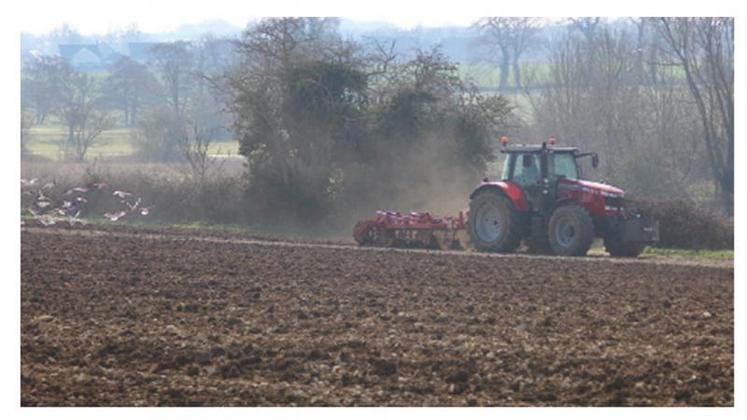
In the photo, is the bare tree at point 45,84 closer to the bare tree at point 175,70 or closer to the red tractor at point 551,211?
the bare tree at point 175,70

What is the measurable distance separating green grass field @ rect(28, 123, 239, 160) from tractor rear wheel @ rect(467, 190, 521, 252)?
17.4 metres

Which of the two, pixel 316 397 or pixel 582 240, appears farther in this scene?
pixel 582 240

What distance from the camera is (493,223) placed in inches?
894

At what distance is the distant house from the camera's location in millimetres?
43844

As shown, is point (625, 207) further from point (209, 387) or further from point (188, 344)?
point (209, 387)

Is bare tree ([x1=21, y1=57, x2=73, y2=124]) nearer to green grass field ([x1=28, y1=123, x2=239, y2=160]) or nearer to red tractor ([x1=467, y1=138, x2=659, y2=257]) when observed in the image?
green grass field ([x1=28, y1=123, x2=239, y2=160])

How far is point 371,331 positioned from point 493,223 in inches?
428

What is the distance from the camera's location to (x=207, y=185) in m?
31.7

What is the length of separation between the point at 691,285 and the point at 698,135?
65.5 feet

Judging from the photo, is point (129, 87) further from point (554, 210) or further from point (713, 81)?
point (554, 210)

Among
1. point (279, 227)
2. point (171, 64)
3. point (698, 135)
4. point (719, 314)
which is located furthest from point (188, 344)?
point (171, 64)

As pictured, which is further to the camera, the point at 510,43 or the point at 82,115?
the point at 82,115

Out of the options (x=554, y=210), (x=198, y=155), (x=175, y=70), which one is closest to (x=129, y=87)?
(x=175, y=70)

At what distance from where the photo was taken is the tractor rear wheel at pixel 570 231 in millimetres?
21125
